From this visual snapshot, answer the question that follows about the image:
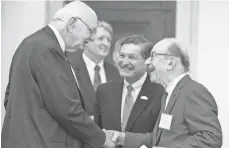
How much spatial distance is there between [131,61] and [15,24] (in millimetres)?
1469

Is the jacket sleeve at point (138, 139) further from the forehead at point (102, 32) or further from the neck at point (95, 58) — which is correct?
the forehead at point (102, 32)

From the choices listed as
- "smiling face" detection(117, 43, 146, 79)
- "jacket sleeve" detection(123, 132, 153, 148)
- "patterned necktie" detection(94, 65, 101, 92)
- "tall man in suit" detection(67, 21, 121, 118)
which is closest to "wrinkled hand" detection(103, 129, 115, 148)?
"jacket sleeve" detection(123, 132, 153, 148)

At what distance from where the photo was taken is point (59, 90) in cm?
322

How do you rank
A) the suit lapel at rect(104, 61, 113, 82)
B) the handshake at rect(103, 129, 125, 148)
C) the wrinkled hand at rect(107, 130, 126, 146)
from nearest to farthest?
the handshake at rect(103, 129, 125, 148)
the wrinkled hand at rect(107, 130, 126, 146)
the suit lapel at rect(104, 61, 113, 82)

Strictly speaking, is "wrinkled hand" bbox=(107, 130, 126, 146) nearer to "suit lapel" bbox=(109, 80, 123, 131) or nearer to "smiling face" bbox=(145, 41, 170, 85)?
"suit lapel" bbox=(109, 80, 123, 131)

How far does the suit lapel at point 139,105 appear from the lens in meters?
4.11

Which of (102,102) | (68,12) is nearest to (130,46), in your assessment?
(102,102)

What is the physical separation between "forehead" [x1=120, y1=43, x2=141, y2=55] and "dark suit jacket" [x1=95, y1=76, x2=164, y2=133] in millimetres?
243

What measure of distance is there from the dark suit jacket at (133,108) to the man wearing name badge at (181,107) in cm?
28

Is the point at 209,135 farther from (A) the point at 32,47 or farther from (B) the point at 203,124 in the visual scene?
(A) the point at 32,47

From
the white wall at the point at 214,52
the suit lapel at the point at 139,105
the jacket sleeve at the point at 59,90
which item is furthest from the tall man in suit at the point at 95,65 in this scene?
the jacket sleeve at the point at 59,90

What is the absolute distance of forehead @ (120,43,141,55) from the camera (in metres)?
4.39

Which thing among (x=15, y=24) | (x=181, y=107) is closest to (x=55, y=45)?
(x=181, y=107)

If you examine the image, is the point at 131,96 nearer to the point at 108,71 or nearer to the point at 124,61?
the point at 124,61
